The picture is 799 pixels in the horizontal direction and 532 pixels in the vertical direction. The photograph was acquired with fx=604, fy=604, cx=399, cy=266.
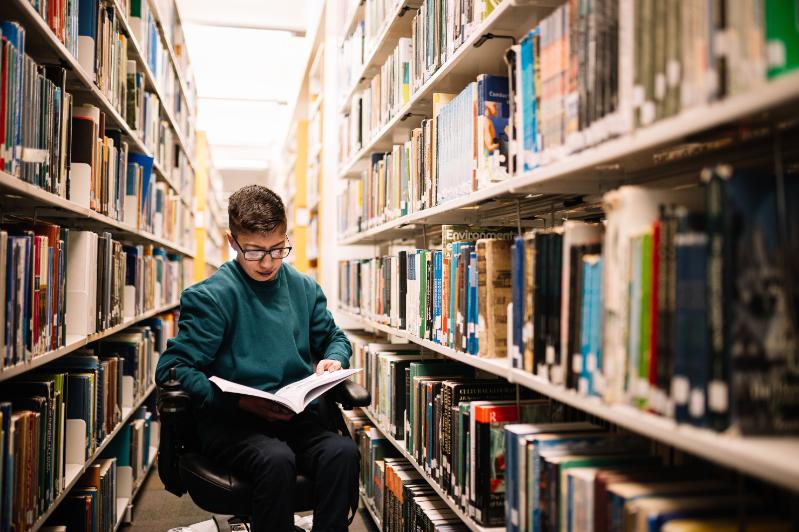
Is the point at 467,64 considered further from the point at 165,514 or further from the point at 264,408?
the point at 165,514

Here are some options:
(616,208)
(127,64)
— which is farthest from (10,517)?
(127,64)

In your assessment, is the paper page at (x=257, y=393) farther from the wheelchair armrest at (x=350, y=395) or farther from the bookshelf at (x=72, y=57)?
the bookshelf at (x=72, y=57)

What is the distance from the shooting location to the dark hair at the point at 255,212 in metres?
1.74

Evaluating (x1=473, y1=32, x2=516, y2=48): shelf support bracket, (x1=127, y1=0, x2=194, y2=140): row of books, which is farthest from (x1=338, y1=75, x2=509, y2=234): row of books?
(x1=127, y1=0, x2=194, y2=140): row of books

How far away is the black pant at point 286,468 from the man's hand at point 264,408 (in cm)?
6

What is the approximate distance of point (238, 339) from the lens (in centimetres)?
179

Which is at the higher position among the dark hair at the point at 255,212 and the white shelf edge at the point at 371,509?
the dark hair at the point at 255,212

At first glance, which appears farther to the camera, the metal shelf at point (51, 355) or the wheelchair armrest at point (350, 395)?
the wheelchair armrest at point (350, 395)

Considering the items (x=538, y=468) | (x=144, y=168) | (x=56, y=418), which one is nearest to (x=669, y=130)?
(x=538, y=468)

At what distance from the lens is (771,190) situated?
0.73m

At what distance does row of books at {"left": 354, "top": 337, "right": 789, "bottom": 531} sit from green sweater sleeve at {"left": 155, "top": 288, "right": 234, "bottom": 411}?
623mm

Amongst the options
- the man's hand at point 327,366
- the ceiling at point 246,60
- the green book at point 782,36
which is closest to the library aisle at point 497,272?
the green book at point 782,36

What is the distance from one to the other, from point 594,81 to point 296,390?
41.6 inches

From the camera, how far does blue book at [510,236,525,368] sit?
1225mm
